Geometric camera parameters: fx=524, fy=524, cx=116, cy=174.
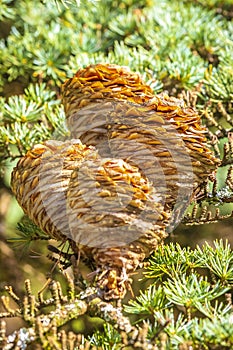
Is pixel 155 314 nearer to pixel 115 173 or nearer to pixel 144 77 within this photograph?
pixel 115 173

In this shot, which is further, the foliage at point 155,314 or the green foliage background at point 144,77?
the green foliage background at point 144,77

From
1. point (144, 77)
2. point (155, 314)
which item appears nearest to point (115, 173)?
point (155, 314)

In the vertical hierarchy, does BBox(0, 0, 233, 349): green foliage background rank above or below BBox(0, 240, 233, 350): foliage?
above

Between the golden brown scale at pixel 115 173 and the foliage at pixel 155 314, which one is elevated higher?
the golden brown scale at pixel 115 173

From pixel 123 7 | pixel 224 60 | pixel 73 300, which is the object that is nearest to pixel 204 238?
pixel 224 60

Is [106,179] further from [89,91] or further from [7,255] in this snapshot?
[7,255]

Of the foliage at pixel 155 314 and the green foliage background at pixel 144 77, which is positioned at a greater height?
the green foliage background at pixel 144 77
